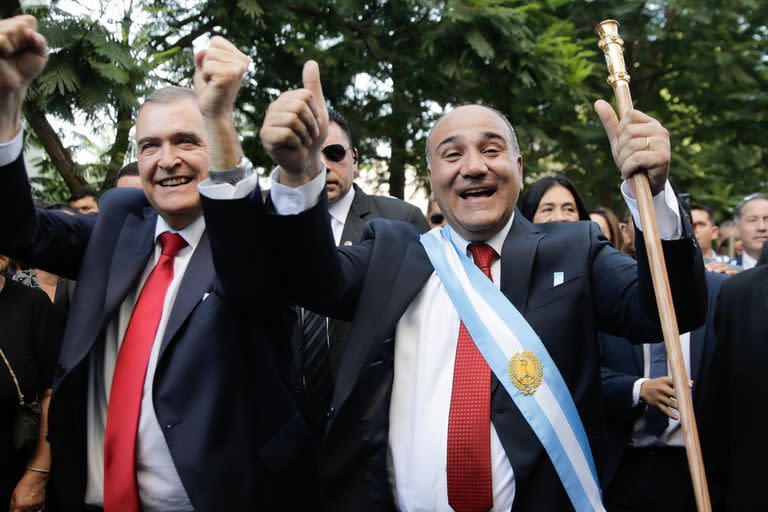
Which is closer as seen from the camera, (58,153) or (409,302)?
(409,302)

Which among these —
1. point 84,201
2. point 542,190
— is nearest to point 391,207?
point 542,190

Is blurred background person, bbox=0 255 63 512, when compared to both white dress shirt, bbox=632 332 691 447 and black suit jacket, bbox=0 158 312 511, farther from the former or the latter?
white dress shirt, bbox=632 332 691 447

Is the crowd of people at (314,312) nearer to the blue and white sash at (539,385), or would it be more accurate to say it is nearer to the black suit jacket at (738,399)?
the blue and white sash at (539,385)

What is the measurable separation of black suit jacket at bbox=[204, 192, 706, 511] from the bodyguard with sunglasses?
655 mm

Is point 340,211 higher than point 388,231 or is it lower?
higher

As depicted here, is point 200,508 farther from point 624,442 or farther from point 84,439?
point 624,442

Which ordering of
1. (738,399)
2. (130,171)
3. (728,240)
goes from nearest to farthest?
(738,399) < (130,171) < (728,240)

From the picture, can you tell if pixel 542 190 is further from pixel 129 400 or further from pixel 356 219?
pixel 129 400

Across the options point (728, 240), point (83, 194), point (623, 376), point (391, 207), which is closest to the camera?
point (623, 376)

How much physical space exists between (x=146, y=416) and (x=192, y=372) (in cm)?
24

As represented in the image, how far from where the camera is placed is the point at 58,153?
263 inches

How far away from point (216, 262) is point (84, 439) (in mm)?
856

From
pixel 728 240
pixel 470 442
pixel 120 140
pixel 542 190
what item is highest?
pixel 728 240

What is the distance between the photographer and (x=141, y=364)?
2.67m
